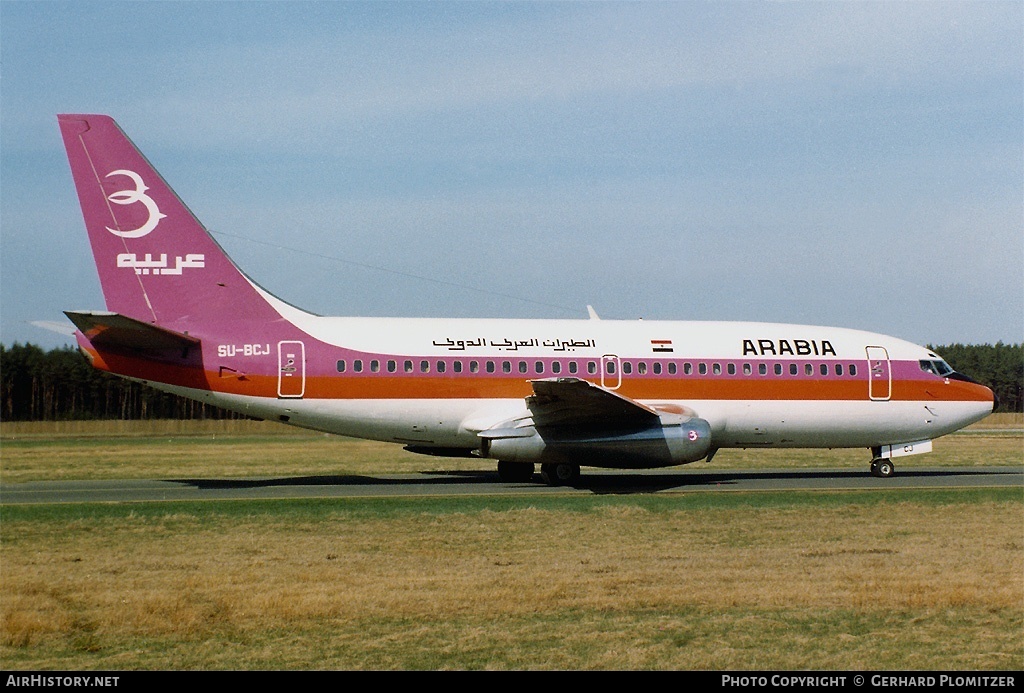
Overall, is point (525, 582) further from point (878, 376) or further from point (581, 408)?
point (878, 376)

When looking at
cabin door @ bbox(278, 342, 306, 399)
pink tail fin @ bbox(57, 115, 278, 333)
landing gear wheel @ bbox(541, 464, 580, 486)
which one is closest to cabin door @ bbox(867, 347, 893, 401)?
landing gear wheel @ bbox(541, 464, 580, 486)

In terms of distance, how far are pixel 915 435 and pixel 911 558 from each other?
13.8 metres

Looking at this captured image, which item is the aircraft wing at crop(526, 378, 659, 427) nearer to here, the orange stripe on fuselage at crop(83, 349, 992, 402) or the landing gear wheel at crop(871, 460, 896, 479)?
the orange stripe on fuselage at crop(83, 349, 992, 402)

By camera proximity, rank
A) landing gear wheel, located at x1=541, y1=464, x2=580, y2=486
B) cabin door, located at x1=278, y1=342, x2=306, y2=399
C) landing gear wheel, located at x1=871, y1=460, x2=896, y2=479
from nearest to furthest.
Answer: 1. cabin door, located at x1=278, y1=342, x2=306, y2=399
2. landing gear wheel, located at x1=541, y1=464, x2=580, y2=486
3. landing gear wheel, located at x1=871, y1=460, x2=896, y2=479

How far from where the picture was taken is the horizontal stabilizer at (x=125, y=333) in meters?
21.3

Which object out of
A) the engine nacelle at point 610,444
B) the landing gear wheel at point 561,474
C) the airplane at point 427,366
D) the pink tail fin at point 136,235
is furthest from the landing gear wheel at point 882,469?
the pink tail fin at point 136,235

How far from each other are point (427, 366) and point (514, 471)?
3.72 metres

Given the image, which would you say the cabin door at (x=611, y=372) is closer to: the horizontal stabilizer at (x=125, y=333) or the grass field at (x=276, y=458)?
the grass field at (x=276, y=458)

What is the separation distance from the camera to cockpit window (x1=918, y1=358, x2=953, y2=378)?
1065 inches

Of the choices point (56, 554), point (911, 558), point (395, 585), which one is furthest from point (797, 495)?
point (56, 554)

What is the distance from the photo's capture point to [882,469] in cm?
2630

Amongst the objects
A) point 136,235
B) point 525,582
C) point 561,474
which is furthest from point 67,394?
point 525,582

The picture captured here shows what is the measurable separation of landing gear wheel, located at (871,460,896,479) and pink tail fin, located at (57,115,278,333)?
16271 millimetres
